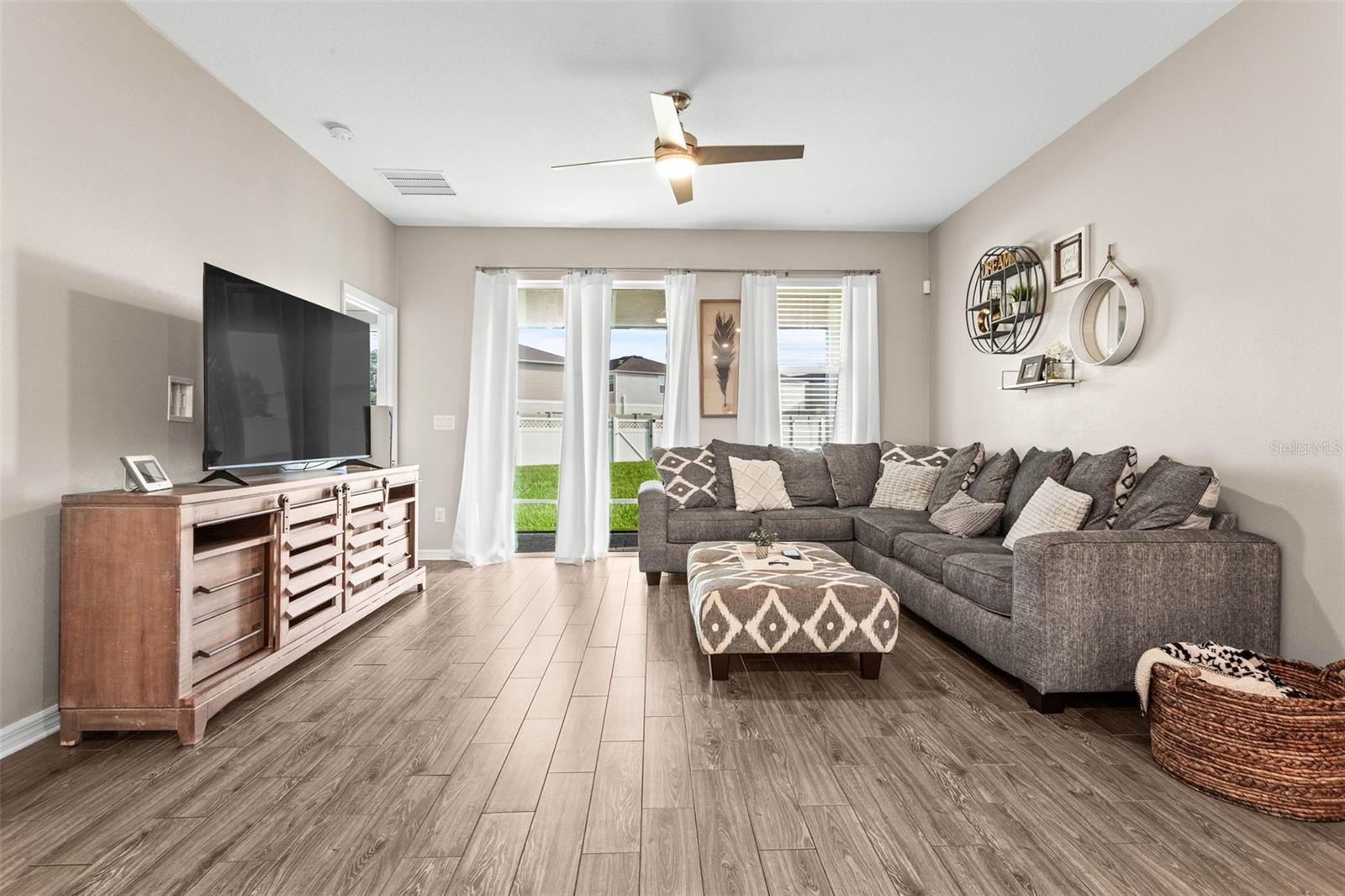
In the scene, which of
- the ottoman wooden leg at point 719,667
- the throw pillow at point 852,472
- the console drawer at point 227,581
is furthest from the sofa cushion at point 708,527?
the console drawer at point 227,581

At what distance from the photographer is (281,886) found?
59.0 inches

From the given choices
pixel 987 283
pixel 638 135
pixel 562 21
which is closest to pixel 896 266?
pixel 987 283

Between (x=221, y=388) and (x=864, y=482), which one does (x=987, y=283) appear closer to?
(x=864, y=482)

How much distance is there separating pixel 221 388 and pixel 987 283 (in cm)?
457

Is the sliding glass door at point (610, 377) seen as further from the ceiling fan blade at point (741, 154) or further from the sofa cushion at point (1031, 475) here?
the sofa cushion at point (1031, 475)

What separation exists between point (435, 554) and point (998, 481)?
4.29 metres

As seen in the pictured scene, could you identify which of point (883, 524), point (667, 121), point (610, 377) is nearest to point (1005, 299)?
point (883, 524)

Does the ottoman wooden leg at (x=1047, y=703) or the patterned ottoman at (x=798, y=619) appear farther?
the patterned ottoman at (x=798, y=619)

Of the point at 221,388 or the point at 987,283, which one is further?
the point at 987,283

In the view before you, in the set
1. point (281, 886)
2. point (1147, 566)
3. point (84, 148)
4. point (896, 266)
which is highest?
point (896, 266)

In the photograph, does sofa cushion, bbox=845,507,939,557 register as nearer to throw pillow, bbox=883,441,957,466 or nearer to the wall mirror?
throw pillow, bbox=883,441,957,466

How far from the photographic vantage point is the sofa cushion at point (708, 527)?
4547 millimetres

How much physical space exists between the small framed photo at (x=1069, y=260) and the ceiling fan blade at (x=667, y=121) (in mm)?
2261

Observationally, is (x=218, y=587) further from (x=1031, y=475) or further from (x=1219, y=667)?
(x=1031, y=475)
